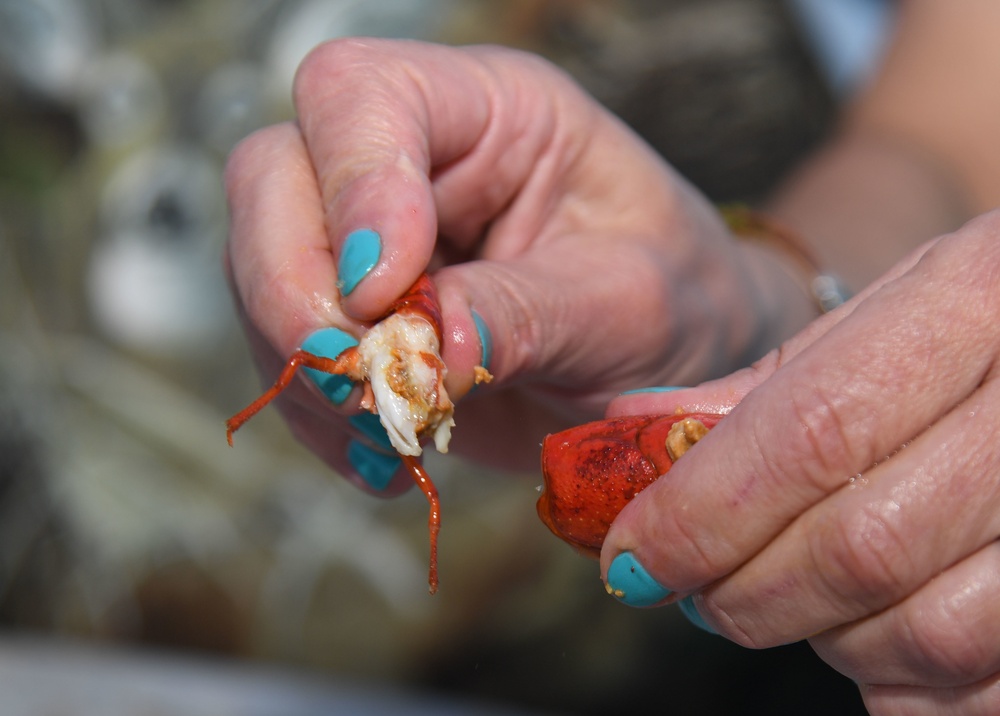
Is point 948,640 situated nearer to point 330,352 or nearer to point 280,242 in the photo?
point 330,352

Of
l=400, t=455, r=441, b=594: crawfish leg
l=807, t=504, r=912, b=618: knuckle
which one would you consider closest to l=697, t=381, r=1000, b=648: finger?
l=807, t=504, r=912, b=618: knuckle

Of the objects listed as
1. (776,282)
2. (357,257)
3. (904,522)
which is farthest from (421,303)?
(776,282)

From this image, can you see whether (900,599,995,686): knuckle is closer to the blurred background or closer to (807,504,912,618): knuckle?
(807,504,912,618): knuckle

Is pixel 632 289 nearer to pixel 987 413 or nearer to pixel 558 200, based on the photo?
pixel 558 200

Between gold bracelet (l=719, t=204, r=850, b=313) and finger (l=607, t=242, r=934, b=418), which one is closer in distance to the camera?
finger (l=607, t=242, r=934, b=418)

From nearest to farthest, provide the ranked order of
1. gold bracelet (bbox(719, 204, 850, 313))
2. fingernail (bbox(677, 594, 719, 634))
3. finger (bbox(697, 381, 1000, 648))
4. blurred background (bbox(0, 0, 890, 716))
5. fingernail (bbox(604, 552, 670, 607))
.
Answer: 1. finger (bbox(697, 381, 1000, 648))
2. fingernail (bbox(604, 552, 670, 607))
3. fingernail (bbox(677, 594, 719, 634))
4. gold bracelet (bbox(719, 204, 850, 313))
5. blurred background (bbox(0, 0, 890, 716))

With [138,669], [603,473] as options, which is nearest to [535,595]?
[138,669]

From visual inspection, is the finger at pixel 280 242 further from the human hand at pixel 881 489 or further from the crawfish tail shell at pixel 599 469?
the human hand at pixel 881 489

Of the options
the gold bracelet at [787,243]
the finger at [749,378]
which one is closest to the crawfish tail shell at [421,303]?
the finger at [749,378]
